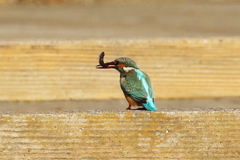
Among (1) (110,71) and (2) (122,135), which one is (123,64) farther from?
(2) (122,135)

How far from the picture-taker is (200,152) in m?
1.60

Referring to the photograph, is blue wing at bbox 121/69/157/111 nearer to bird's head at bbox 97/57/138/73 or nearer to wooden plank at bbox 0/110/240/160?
bird's head at bbox 97/57/138/73

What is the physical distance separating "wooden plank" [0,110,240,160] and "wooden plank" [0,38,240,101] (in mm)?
806

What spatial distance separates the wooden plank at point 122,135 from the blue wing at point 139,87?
20.8 inches

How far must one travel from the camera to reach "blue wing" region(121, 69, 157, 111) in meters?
2.15

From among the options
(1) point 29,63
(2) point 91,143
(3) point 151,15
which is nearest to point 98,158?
(2) point 91,143

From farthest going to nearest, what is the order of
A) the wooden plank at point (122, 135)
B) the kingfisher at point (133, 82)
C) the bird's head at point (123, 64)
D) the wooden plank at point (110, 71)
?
the wooden plank at point (110, 71)
the bird's head at point (123, 64)
the kingfisher at point (133, 82)
the wooden plank at point (122, 135)

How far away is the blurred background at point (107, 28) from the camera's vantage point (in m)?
2.40

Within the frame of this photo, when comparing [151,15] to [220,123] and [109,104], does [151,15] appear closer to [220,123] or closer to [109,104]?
[109,104]

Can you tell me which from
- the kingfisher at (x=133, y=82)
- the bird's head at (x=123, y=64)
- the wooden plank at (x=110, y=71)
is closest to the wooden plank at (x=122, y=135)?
the kingfisher at (x=133, y=82)

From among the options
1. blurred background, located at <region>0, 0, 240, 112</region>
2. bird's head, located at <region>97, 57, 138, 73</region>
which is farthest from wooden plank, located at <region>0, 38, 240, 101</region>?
bird's head, located at <region>97, 57, 138, 73</region>

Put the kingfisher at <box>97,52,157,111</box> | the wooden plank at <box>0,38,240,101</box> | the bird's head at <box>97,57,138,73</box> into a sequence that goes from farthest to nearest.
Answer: the wooden plank at <box>0,38,240,101</box> → the bird's head at <box>97,57,138,73</box> → the kingfisher at <box>97,52,157,111</box>

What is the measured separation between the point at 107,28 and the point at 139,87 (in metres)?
1.73

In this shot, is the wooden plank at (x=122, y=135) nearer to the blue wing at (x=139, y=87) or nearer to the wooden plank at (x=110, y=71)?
the blue wing at (x=139, y=87)
